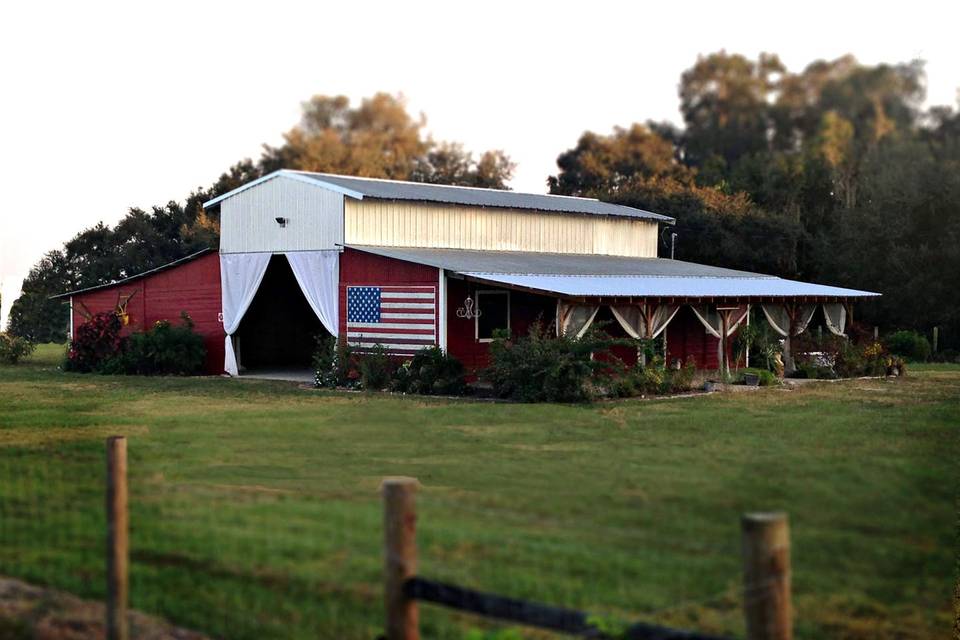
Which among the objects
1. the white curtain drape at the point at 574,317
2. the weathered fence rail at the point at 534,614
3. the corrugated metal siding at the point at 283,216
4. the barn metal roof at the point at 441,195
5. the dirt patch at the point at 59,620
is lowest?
the dirt patch at the point at 59,620

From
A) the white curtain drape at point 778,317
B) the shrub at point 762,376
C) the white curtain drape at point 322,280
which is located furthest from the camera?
the white curtain drape at point 778,317

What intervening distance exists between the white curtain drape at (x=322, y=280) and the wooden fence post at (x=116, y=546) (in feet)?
74.1

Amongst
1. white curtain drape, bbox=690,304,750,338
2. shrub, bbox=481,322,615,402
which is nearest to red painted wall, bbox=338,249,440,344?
shrub, bbox=481,322,615,402

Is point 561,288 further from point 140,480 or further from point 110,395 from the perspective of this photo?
point 140,480

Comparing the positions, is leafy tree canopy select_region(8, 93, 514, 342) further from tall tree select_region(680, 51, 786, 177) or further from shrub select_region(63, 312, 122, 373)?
tall tree select_region(680, 51, 786, 177)

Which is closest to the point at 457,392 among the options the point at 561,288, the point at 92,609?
the point at 561,288

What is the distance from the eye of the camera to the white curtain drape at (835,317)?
114 ft

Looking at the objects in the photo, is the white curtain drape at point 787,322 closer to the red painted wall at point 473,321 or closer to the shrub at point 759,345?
the shrub at point 759,345

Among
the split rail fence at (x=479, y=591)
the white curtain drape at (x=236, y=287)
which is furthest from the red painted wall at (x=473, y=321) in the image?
the split rail fence at (x=479, y=591)

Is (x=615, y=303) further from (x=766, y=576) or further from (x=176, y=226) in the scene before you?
(x=176, y=226)

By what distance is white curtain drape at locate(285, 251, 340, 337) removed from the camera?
29984 mm

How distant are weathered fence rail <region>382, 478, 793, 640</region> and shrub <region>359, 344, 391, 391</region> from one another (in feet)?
69.6

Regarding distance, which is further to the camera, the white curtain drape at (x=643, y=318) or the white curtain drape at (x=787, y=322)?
the white curtain drape at (x=787, y=322)

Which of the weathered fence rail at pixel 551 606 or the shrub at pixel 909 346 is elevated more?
the shrub at pixel 909 346
